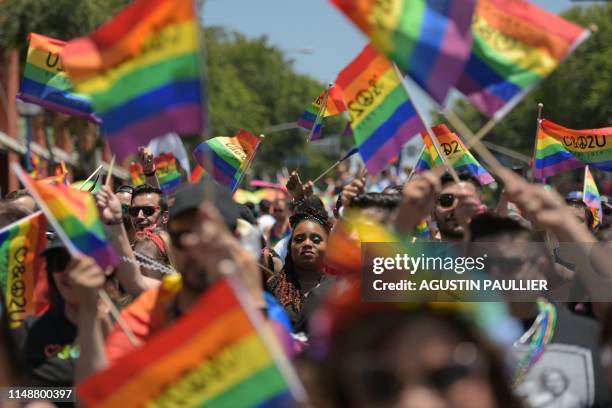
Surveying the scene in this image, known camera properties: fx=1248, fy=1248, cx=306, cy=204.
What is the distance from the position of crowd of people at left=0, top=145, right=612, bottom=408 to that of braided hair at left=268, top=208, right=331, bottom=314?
4.05 ft

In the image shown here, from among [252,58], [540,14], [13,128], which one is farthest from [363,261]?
[252,58]

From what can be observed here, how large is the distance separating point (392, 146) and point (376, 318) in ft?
8.78

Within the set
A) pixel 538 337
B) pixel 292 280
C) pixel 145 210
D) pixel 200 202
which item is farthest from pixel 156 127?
pixel 145 210

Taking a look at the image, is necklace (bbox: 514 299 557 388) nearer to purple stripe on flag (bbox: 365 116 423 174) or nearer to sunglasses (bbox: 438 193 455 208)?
purple stripe on flag (bbox: 365 116 423 174)

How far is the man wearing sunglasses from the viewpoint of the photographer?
899 cm

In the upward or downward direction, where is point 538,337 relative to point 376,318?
downward

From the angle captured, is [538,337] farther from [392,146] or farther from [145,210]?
[145,210]

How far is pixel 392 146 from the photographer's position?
18.8 ft

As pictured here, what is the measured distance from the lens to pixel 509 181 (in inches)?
174

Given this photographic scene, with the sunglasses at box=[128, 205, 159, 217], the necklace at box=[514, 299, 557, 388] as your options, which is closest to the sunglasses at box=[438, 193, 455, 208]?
the necklace at box=[514, 299, 557, 388]

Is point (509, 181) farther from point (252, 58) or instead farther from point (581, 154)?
point (252, 58)

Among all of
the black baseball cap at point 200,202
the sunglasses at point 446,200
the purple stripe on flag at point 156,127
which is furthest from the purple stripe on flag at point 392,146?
the purple stripe on flag at point 156,127

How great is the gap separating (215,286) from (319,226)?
400 cm

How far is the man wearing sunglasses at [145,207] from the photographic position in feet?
29.5
